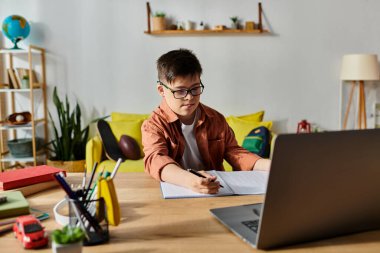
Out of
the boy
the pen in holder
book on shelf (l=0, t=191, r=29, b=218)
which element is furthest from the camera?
the boy

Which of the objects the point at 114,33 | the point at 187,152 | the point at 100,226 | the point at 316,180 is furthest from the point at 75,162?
the point at 316,180

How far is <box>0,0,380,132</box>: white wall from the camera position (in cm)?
393

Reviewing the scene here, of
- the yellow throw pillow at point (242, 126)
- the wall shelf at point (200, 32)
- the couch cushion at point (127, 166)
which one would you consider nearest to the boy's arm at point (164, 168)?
the couch cushion at point (127, 166)

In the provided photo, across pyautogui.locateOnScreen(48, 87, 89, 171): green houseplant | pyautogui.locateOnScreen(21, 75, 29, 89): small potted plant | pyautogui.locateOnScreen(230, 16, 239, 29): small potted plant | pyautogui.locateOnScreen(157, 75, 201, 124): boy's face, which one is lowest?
pyautogui.locateOnScreen(48, 87, 89, 171): green houseplant

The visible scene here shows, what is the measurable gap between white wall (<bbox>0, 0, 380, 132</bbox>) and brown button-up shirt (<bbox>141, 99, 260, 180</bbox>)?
91.3 inches

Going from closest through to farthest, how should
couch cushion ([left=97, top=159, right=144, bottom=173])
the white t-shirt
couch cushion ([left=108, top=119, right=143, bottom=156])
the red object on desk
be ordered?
the white t-shirt, couch cushion ([left=97, top=159, right=144, bottom=173]), couch cushion ([left=108, top=119, right=143, bottom=156]), the red object on desk

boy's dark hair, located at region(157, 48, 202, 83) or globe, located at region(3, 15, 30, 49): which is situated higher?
globe, located at region(3, 15, 30, 49)

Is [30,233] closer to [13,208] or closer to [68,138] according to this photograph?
[13,208]

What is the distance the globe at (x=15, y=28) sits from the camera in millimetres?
3600

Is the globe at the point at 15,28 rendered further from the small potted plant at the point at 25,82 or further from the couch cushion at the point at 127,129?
the couch cushion at the point at 127,129

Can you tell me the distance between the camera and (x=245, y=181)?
127 cm

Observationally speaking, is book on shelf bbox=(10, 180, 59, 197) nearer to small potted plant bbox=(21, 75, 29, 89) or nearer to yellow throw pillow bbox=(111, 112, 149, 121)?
yellow throw pillow bbox=(111, 112, 149, 121)

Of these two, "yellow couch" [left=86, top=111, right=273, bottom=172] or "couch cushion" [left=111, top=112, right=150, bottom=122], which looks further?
"couch cushion" [left=111, top=112, right=150, bottom=122]

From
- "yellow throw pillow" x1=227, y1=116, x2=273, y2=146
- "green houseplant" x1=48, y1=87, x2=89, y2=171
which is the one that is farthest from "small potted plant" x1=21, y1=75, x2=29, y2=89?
"yellow throw pillow" x1=227, y1=116, x2=273, y2=146
